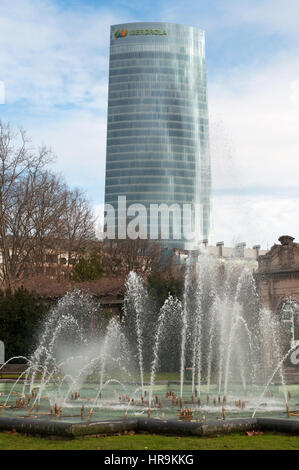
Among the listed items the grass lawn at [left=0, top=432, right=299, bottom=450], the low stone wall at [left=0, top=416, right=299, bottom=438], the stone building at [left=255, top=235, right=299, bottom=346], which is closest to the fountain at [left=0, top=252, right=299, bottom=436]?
the stone building at [left=255, top=235, right=299, bottom=346]

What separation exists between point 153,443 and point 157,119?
130729 millimetres

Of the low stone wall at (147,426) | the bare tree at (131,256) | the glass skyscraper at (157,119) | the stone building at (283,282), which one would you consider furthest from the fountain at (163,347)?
the glass skyscraper at (157,119)

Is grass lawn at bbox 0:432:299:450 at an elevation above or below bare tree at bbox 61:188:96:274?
below

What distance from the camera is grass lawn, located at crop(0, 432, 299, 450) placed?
8.88 meters

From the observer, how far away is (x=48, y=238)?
42312mm

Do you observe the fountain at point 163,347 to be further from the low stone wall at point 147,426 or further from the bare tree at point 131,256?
the bare tree at point 131,256

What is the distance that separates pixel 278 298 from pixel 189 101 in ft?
386

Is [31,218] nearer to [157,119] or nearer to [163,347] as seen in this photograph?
[163,347]

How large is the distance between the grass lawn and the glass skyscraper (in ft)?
393

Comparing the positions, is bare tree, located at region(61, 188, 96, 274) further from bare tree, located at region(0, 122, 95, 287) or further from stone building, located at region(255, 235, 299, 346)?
stone building, located at region(255, 235, 299, 346)

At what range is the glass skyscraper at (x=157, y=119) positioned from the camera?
13400 cm

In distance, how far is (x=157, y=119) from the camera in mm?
136875

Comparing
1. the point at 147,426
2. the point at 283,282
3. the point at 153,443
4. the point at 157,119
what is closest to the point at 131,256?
the point at 283,282
